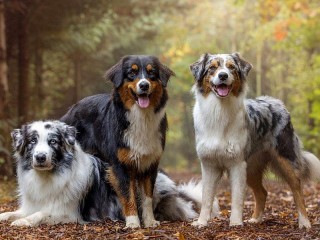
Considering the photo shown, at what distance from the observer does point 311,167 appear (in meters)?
6.94

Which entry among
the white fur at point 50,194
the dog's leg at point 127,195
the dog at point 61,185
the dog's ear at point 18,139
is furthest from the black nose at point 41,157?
the dog's leg at point 127,195

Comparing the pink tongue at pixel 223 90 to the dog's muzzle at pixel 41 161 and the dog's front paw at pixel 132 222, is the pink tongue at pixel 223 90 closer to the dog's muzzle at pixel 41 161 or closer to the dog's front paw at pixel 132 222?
the dog's front paw at pixel 132 222

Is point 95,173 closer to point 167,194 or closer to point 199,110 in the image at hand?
point 167,194

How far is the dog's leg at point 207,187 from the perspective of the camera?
619 cm

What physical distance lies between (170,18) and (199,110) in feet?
64.3

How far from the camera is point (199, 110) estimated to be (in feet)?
20.4

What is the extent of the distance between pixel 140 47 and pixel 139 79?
1413 cm

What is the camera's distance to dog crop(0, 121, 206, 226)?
21.5 feet

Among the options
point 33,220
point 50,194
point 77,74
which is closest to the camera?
point 33,220

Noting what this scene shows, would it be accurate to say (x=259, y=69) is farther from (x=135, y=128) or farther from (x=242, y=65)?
(x=135, y=128)

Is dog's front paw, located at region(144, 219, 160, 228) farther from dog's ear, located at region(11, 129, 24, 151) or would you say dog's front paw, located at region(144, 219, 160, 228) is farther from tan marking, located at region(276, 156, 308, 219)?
dog's ear, located at region(11, 129, 24, 151)

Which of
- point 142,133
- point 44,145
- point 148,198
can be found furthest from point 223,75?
point 44,145

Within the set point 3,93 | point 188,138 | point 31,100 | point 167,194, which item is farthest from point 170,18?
point 167,194

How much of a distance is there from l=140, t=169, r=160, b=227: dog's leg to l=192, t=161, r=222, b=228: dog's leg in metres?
0.57
